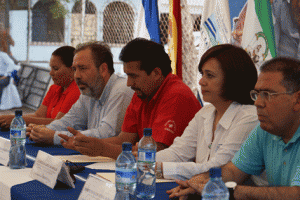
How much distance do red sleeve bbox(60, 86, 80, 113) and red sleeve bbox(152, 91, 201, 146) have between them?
1.12 meters

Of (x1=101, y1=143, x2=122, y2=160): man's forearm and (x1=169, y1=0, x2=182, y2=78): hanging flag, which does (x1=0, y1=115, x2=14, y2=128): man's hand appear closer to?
(x1=101, y1=143, x2=122, y2=160): man's forearm

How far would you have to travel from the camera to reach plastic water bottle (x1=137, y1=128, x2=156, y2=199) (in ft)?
4.68

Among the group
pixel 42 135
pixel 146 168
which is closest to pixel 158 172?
pixel 146 168

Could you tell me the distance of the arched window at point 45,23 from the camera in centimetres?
1198

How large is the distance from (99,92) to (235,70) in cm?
121

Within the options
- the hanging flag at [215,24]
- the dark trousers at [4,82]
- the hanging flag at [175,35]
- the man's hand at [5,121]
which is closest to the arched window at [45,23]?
the dark trousers at [4,82]

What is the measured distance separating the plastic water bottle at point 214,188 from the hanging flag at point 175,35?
97.4 inches

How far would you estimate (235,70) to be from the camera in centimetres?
172

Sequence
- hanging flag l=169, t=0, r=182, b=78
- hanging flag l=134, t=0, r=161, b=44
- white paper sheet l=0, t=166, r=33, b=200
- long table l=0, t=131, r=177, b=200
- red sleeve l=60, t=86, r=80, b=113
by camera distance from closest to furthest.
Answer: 1. long table l=0, t=131, r=177, b=200
2. white paper sheet l=0, t=166, r=33, b=200
3. red sleeve l=60, t=86, r=80, b=113
4. hanging flag l=169, t=0, r=182, b=78
5. hanging flag l=134, t=0, r=161, b=44

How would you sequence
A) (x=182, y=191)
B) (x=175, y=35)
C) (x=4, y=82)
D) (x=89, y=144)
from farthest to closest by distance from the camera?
1. (x=4, y=82)
2. (x=175, y=35)
3. (x=89, y=144)
4. (x=182, y=191)

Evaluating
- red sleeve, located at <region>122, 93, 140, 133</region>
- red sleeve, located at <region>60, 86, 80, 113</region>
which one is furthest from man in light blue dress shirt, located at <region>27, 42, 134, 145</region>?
red sleeve, located at <region>60, 86, 80, 113</region>

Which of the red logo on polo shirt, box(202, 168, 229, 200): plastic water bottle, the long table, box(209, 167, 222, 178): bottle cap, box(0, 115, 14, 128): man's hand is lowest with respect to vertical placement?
box(0, 115, 14, 128): man's hand

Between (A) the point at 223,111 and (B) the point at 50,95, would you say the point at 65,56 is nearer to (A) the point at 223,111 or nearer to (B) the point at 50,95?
(B) the point at 50,95

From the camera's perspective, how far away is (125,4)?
1243 cm
